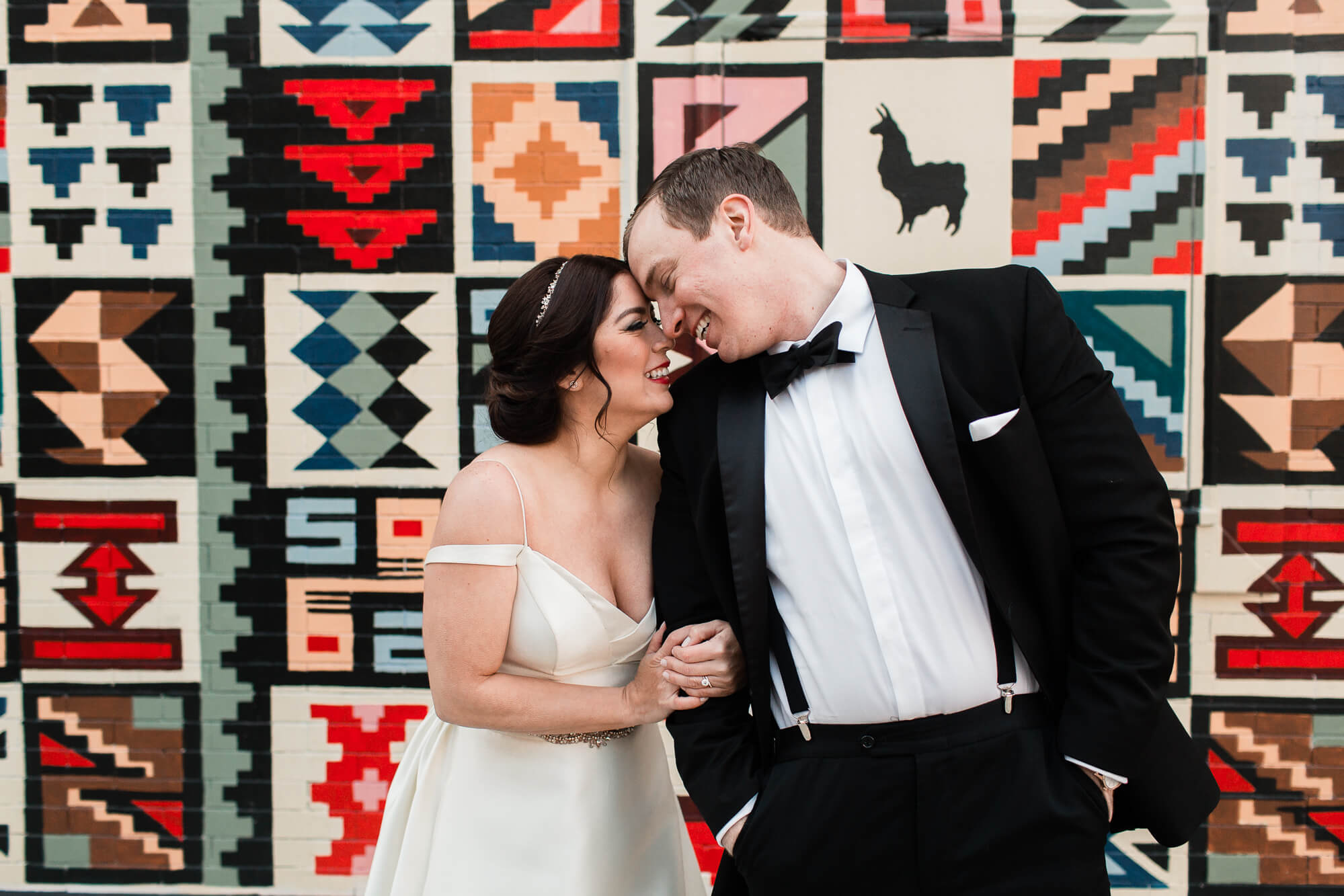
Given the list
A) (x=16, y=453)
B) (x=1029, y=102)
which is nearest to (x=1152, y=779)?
(x=1029, y=102)

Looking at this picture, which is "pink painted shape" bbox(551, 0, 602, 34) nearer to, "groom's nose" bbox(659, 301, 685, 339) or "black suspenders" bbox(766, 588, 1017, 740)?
"groom's nose" bbox(659, 301, 685, 339)

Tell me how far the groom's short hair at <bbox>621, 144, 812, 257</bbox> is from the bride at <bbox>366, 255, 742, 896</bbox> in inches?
9.6

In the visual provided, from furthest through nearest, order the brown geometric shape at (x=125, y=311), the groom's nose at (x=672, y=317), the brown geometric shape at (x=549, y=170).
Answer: the brown geometric shape at (x=125, y=311), the brown geometric shape at (x=549, y=170), the groom's nose at (x=672, y=317)

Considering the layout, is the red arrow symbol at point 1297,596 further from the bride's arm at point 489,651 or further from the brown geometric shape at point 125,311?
the brown geometric shape at point 125,311

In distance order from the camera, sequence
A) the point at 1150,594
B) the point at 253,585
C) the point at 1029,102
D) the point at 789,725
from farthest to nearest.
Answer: the point at 253,585, the point at 1029,102, the point at 789,725, the point at 1150,594

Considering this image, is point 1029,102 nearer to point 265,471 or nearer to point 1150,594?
point 1150,594

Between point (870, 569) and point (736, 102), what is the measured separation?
6.74ft

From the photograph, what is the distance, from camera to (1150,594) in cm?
150

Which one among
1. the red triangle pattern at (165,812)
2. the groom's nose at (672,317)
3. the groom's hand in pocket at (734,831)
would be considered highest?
the groom's nose at (672,317)

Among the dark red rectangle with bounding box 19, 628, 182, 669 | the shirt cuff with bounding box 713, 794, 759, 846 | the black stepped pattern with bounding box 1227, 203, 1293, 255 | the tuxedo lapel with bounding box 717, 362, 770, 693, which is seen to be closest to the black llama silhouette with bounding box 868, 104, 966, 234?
the black stepped pattern with bounding box 1227, 203, 1293, 255

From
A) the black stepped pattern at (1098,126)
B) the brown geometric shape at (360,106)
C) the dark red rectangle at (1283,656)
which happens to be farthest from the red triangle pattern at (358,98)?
the dark red rectangle at (1283,656)

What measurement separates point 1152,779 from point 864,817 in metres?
0.51

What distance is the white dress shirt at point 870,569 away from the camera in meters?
1.53

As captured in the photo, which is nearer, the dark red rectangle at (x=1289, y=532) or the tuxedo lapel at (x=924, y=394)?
the tuxedo lapel at (x=924, y=394)
